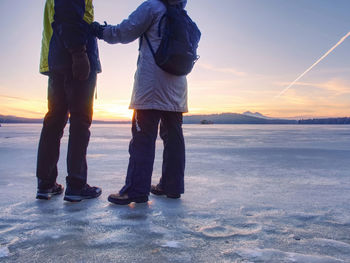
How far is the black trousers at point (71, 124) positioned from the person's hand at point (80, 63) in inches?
3.0

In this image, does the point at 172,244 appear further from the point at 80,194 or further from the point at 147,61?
the point at 147,61

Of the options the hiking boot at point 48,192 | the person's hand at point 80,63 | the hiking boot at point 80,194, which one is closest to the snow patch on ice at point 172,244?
the hiking boot at point 80,194

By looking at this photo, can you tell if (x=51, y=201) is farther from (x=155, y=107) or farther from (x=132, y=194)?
(x=155, y=107)

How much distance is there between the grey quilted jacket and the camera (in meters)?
1.99

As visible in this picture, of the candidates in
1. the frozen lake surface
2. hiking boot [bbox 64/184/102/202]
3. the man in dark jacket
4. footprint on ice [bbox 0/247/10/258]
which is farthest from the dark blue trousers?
footprint on ice [bbox 0/247/10/258]

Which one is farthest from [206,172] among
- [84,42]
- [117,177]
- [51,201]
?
[84,42]

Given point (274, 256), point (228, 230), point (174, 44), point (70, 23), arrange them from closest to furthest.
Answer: point (274, 256) → point (228, 230) → point (70, 23) → point (174, 44)

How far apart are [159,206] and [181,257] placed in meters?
0.79

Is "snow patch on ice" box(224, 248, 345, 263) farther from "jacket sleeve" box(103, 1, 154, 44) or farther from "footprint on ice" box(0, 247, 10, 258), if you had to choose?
"jacket sleeve" box(103, 1, 154, 44)

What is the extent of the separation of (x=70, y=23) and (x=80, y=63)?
0.26 m

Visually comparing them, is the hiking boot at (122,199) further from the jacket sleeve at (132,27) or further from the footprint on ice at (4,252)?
the jacket sleeve at (132,27)

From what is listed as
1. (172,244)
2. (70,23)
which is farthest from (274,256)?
(70,23)

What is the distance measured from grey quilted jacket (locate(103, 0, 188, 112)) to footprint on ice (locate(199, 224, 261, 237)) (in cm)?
93

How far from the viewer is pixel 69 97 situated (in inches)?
81.7
